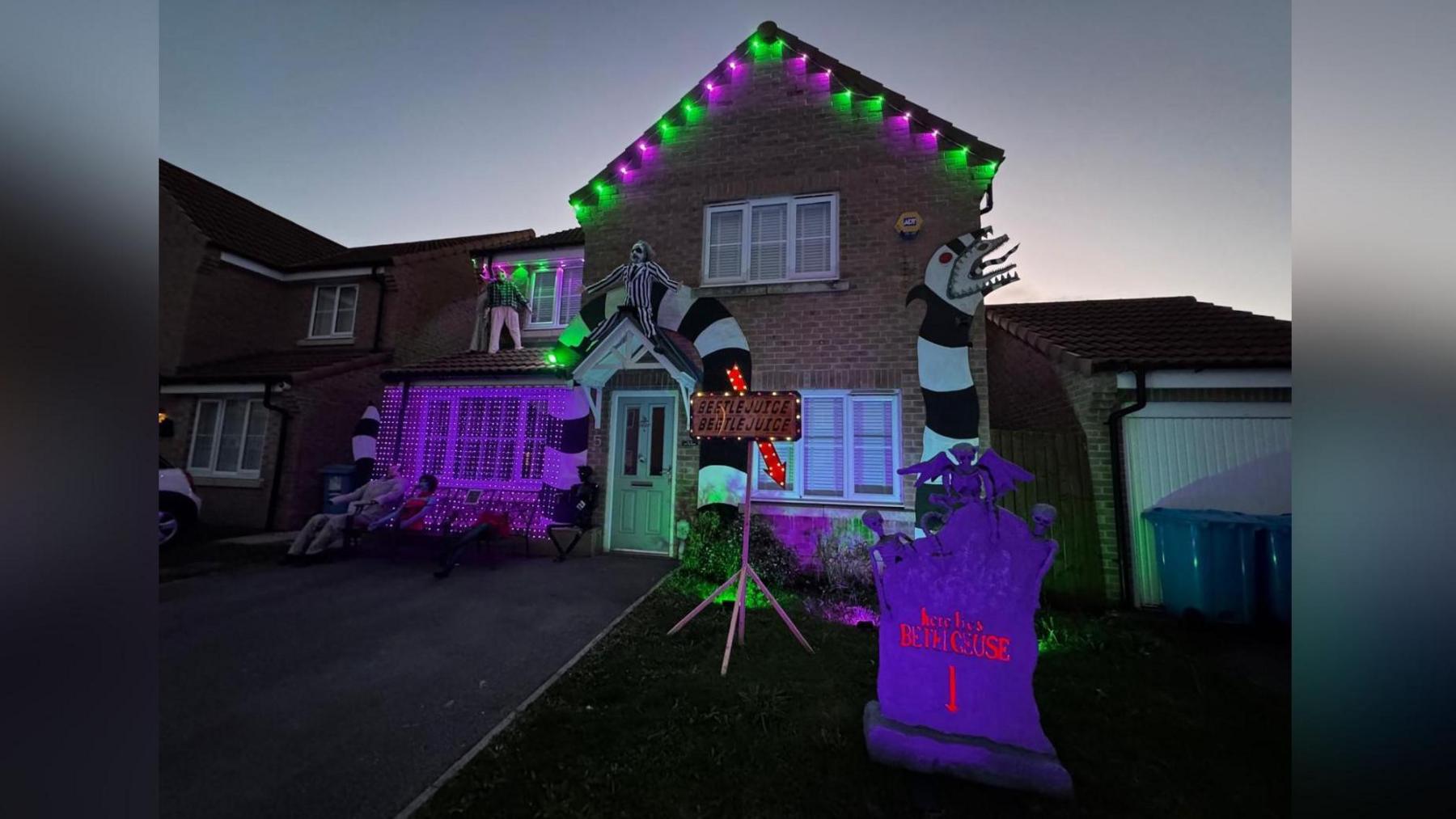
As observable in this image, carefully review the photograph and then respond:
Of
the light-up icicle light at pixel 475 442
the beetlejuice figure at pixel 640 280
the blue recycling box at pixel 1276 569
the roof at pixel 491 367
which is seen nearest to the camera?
the blue recycling box at pixel 1276 569

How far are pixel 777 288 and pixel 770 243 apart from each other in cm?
86

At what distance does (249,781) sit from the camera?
2953 mm

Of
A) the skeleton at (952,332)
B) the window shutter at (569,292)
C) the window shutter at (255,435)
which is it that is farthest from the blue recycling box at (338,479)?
the skeleton at (952,332)

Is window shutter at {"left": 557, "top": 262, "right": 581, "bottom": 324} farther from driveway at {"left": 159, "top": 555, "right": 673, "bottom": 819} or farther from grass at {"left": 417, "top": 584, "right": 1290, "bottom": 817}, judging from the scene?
grass at {"left": 417, "top": 584, "right": 1290, "bottom": 817}

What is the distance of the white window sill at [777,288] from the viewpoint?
24.8ft

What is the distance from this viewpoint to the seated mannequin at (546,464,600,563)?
26.0 ft

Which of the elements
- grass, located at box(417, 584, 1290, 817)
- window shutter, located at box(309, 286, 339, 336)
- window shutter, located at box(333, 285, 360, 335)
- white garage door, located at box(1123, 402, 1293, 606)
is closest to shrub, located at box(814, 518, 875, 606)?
grass, located at box(417, 584, 1290, 817)

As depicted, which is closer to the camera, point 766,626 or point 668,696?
point 668,696

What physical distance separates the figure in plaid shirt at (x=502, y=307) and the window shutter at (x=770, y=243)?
19.6 ft

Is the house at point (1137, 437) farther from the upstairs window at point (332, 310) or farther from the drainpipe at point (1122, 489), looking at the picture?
the upstairs window at point (332, 310)
